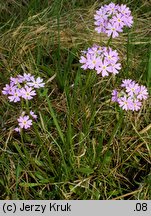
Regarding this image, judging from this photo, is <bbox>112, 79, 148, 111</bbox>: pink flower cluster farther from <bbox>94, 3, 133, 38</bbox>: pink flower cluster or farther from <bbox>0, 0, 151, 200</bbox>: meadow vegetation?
<bbox>94, 3, 133, 38</bbox>: pink flower cluster

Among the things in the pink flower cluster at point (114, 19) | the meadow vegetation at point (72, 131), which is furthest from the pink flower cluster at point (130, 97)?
the pink flower cluster at point (114, 19)

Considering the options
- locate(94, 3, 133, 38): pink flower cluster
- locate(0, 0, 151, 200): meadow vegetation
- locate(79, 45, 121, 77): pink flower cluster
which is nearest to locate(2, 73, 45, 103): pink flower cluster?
locate(0, 0, 151, 200): meadow vegetation

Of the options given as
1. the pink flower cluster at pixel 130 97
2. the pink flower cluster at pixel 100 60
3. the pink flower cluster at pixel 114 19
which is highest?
the pink flower cluster at pixel 114 19

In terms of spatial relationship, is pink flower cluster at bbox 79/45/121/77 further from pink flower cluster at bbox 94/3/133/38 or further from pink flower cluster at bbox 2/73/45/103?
pink flower cluster at bbox 2/73/45/103

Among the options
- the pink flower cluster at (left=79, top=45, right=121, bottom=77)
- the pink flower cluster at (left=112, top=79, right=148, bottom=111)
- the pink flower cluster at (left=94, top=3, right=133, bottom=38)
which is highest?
the pink flower cluster at (left=94, top=3, right=133, bottom=38)

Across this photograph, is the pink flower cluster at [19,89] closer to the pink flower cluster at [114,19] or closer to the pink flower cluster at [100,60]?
the pink flower cluster at [100,60]

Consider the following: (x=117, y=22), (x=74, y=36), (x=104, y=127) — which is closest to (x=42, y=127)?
(x=104, y=127)

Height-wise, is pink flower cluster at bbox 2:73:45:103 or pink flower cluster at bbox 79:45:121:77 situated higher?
pink flower cluster at bbox 79:45:121:77

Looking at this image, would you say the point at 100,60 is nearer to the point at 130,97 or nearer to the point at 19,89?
the point at 130,97

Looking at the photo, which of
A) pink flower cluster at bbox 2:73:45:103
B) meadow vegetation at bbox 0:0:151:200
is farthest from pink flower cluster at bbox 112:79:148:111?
pink flower cluster at bbox 2:73:45:103

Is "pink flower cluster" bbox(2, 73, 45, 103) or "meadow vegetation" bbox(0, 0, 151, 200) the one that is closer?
"pink flower cluster" bbox(2, 73, 45, 103)
